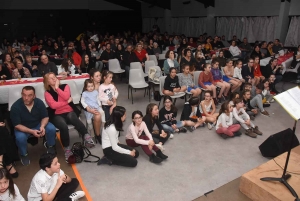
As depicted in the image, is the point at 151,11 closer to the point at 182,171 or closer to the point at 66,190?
the point at 182,171

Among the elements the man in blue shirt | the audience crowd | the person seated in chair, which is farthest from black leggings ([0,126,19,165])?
the person seated in chair

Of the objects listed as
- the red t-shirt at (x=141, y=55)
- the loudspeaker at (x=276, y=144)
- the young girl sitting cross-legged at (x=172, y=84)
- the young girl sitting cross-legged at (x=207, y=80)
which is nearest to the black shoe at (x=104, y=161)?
the young girl sitting cross-legged at (x=172, y=84)

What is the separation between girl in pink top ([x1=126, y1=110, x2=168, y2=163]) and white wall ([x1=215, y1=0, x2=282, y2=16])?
8.60m

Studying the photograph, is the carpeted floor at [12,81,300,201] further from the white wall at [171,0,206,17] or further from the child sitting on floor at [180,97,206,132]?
the white wall at [171,0,206,17]

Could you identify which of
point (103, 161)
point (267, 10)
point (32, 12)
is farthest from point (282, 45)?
point (32, 12)

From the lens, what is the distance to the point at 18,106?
3.54m

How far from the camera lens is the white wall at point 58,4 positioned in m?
13.8

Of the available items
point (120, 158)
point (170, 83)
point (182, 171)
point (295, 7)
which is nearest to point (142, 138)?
point (120, 158)

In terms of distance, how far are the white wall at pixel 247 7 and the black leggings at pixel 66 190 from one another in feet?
32.4

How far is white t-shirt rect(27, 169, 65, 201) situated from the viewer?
8.51 feet

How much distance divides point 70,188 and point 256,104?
4327mm

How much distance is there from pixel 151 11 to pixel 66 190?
14.6 m

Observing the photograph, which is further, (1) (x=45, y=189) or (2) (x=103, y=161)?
(2) (x=103, y=161)

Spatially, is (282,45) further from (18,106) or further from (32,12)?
(32,12)
